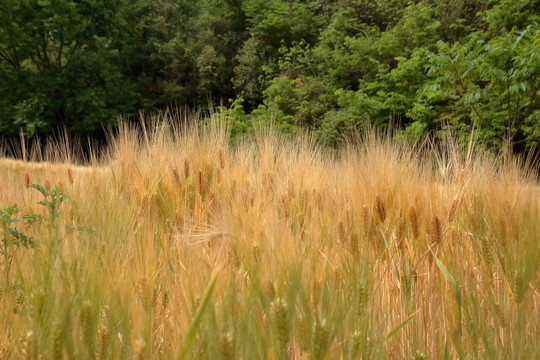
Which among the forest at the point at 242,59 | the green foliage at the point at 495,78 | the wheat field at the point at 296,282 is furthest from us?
the forest at the point at 242,59

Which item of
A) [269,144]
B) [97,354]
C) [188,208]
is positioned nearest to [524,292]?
[97,354]

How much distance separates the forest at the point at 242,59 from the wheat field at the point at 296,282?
10.4m

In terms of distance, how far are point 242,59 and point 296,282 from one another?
1887 centimetres

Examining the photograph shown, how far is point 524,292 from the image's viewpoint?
995mm

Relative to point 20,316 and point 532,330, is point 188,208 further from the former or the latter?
point 532,330

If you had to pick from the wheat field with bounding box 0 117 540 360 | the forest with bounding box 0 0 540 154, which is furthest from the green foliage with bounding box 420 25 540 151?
the wheat field with bounding box 0 117 540 360

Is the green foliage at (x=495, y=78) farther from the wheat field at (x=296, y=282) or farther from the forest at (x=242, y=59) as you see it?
the wheat field at (x=296, y=282)

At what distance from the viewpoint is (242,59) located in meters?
19.0

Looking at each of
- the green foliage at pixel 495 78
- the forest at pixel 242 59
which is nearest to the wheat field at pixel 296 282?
the green foliage at pixel 495 78

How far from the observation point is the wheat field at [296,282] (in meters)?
0.74

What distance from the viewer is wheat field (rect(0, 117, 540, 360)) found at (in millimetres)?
744

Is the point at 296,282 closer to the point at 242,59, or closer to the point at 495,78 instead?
the point at 495,78

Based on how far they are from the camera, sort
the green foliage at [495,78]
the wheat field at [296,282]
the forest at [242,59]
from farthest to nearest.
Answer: the forest at [242,59]
the green foliage at [495,78]
the wheat field at [296,282]

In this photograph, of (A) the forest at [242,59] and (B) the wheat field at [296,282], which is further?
(A) the forest at [242,59]
